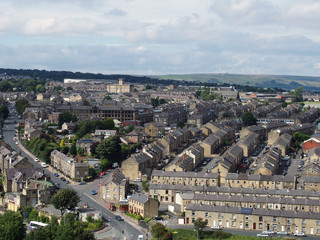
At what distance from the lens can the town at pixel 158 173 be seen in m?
39.3

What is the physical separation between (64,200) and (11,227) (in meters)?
4.83

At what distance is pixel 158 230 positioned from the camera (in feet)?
119

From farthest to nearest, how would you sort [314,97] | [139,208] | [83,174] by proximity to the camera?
[314,97], [83,174], [139,208]

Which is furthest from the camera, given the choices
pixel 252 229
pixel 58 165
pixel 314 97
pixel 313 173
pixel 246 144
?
pixel 314 97

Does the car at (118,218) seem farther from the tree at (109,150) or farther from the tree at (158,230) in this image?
the tree at (109,150)

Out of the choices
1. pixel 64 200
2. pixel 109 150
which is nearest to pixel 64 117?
pixel 109 150

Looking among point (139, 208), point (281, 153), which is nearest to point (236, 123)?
point (281, 153)

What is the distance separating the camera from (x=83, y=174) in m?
51.9

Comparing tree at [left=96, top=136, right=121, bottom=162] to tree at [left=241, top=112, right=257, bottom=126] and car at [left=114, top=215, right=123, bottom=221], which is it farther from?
tree at [left=241, top=112, right=257, bottom=126]

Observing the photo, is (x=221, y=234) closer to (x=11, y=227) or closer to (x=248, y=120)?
(x=11, y=227)

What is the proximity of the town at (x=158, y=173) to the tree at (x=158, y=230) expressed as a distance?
1.15 meters

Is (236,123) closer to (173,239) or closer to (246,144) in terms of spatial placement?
(246,144)

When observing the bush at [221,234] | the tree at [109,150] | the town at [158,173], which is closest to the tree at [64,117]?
the town at [158,173]

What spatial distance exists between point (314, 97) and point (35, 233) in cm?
12091
